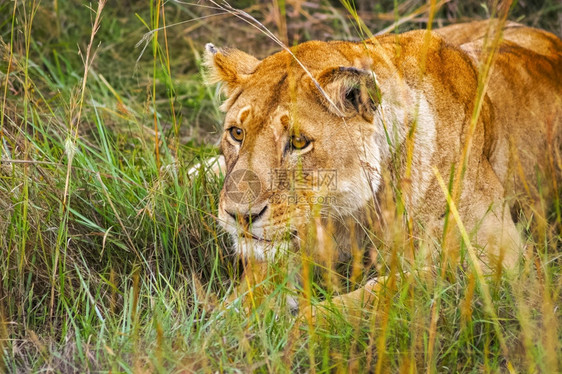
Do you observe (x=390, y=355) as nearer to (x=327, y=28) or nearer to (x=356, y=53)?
(x=356, y=53)

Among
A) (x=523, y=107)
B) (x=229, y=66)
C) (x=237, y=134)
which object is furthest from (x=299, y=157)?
(x=523, y=107)

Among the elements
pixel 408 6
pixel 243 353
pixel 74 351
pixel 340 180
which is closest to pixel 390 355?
pixel 243 353

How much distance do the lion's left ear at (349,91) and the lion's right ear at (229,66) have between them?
53 centimetres

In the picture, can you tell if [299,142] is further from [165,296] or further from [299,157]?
[165,296]

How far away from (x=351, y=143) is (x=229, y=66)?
28.7 inches

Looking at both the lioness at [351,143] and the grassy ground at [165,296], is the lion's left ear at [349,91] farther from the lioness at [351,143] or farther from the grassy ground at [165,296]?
the grassy ground at [165,296]

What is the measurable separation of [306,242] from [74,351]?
3.02ft

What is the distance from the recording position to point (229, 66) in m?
3.06

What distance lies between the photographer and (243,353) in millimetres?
2113

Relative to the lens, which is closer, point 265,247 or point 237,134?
point 265,247

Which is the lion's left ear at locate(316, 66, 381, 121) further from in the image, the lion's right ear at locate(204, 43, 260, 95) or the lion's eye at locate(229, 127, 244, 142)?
the lion's right ear at locate(204, 43, 260, 95)

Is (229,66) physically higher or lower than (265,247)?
higher

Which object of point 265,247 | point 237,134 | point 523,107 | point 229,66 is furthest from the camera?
point 523,107

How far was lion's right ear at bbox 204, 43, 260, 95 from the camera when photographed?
3.04 m
